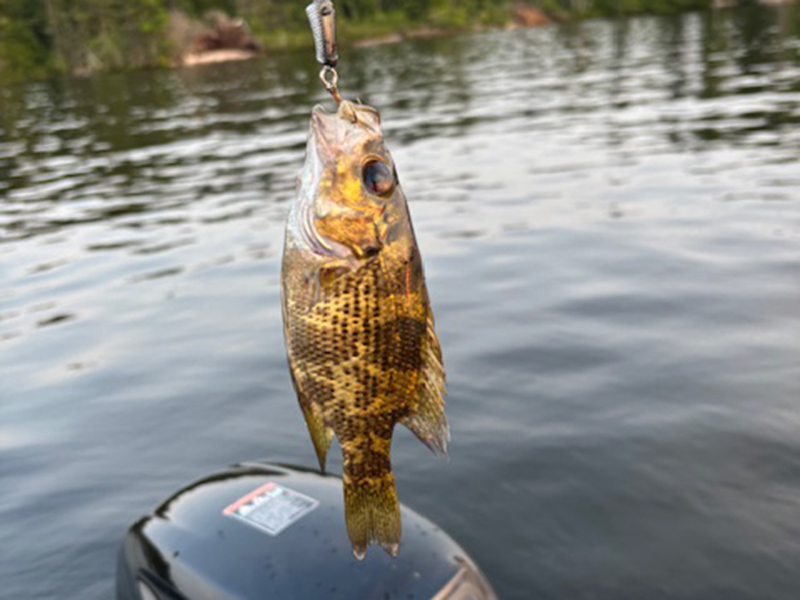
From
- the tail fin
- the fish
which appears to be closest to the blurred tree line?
the fish

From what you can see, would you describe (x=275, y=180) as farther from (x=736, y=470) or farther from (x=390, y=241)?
(x=390, y=241)

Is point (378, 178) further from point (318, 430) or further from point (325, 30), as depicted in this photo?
point (318, 430)

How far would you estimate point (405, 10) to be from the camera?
316ft

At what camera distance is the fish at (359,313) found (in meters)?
2.54

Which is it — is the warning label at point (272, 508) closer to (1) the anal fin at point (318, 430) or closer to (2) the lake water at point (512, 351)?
(1) the anal fin at point (318, 430)

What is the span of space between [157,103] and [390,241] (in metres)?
35.8

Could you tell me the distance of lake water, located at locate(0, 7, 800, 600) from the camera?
4.90m

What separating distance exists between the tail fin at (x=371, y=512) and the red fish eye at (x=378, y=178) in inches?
36.5

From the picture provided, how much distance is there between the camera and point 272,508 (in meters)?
3.53

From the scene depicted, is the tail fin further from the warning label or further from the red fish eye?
the red fish eye

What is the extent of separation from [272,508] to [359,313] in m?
1.34

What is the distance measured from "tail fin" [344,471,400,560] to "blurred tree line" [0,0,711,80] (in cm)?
7451

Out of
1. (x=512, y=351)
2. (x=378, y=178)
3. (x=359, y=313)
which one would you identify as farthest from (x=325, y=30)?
(x=512, y=351)

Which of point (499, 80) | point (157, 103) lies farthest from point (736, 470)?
point (157, 103)
